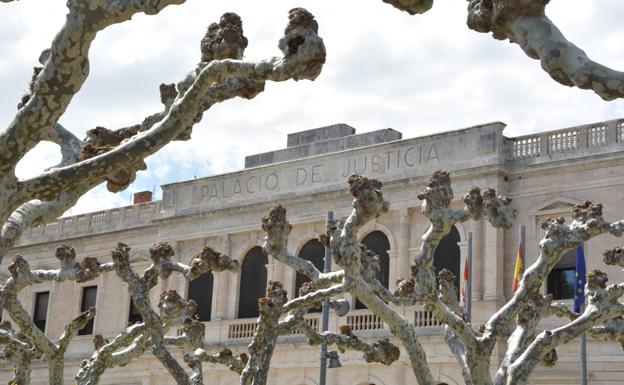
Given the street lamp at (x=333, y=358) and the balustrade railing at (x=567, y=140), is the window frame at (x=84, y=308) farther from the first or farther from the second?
the street lamp at (x=333, y=358)

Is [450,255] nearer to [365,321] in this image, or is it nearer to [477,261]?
[477,261]

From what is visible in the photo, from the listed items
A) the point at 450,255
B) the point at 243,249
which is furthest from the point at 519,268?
the point at 243,249

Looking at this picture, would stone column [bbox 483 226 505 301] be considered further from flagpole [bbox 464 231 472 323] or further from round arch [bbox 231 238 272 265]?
round arch [bbox 231 238 272 265]

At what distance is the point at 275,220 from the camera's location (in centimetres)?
1736

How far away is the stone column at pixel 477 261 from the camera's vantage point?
2958cm

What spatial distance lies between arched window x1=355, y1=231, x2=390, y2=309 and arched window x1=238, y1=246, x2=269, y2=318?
144 inches

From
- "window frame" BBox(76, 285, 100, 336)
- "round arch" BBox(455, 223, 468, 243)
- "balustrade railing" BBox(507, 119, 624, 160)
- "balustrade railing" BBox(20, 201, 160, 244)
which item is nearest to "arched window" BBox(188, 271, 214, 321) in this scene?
"balustrade railing" BBox(20, 201, 160, 244)

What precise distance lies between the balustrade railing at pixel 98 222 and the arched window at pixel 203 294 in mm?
3189

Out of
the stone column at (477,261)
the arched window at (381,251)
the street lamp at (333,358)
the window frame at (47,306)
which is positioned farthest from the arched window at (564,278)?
the window frame at (47,306)

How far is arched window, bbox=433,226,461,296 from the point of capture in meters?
30.3

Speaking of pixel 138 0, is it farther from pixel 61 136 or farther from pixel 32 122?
pixel 61 136

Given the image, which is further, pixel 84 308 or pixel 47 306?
pixel 47 306

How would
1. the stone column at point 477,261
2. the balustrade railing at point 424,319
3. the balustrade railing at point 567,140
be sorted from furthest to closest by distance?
1. the balustrade railing at point 424,319
2. the stone column at point 477,261
3. the balustrade railing at point 567,140

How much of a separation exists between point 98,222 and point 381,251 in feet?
40.9
